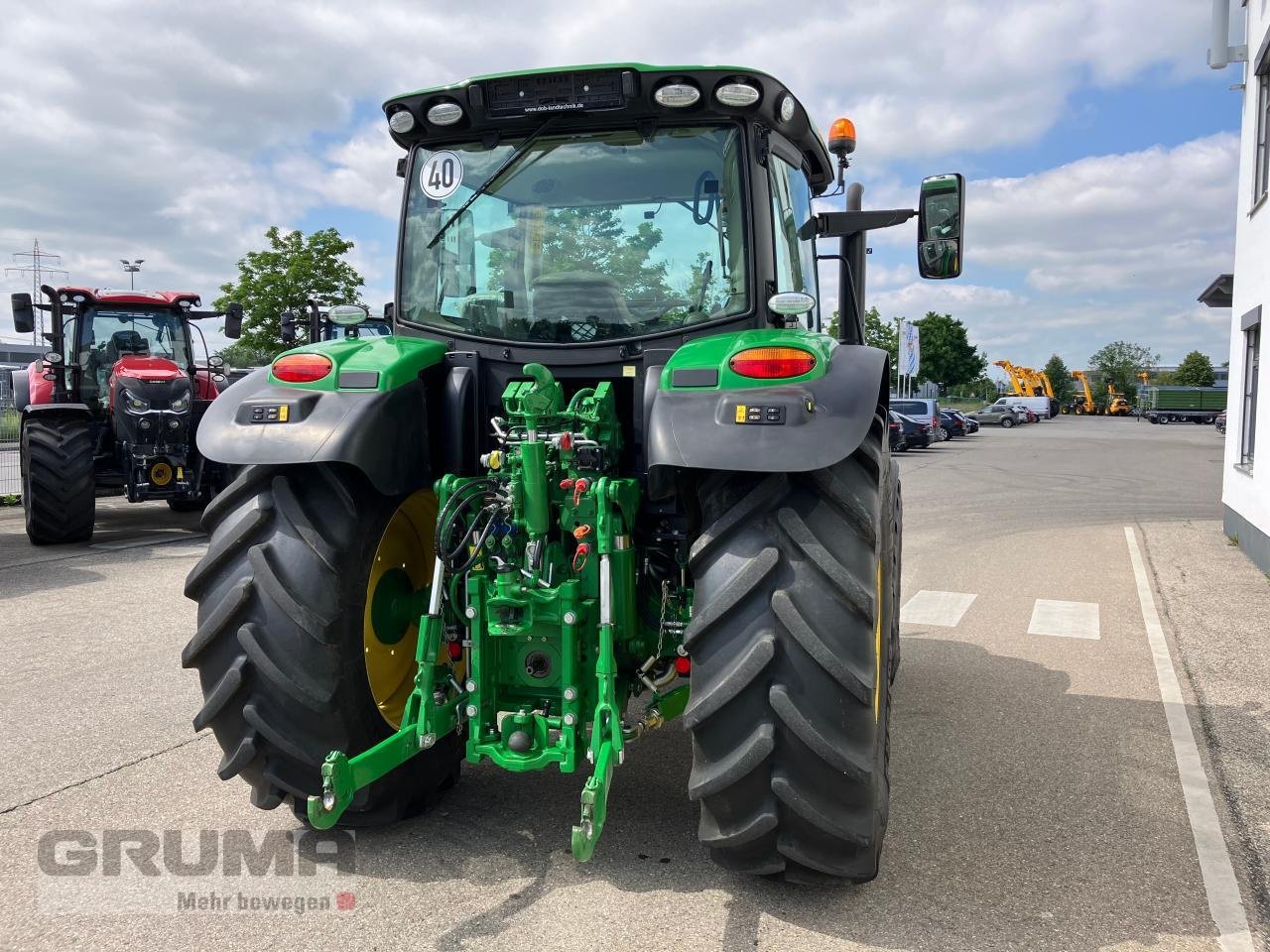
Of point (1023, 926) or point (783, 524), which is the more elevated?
point (783, 524)

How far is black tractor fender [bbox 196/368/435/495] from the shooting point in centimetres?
328

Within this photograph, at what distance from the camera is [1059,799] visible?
13.3ft

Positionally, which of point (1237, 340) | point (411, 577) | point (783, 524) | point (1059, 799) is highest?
point (1237, 340)

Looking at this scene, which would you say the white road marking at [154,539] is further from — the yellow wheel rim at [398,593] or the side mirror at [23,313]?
the yellow wheel rim at [398,593]

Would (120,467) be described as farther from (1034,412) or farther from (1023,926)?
(1034,412)

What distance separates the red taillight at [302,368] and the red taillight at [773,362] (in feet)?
4.85

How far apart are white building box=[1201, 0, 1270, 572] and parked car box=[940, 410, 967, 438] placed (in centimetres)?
2765

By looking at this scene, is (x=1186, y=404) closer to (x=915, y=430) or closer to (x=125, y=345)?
(x=915, y=430)

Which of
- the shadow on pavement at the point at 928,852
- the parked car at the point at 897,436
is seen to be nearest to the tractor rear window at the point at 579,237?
the shadow on pavement at the point at 928,852

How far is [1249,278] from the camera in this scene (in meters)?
11.6

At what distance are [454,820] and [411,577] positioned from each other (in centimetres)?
93

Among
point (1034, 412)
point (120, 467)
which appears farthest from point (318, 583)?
point (1034, 412)

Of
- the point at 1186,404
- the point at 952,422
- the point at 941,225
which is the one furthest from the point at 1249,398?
the point at 1186,404

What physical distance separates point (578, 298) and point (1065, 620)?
5.51 m
